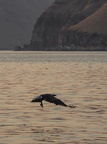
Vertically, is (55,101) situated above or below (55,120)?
above

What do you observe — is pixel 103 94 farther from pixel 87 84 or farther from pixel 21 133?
pixel 21 133

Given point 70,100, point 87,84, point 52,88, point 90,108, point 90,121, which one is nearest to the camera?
point 90,121

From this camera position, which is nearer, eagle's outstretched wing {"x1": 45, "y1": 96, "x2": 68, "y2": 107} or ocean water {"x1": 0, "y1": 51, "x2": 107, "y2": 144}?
ocean water {"x1": 0, "y1": 51, "x2": 107, "y2": 144}

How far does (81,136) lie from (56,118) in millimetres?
6067

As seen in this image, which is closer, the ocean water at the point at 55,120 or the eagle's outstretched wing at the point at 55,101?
the ocean water at the point at 55,120

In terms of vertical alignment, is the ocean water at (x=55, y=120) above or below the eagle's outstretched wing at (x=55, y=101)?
below

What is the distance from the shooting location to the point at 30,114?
119 ft

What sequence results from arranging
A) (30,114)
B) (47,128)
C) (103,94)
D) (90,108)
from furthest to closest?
(103,94) < (90,108) < (30,114) < (47,128)

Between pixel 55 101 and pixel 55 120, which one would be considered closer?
pixel 55 101

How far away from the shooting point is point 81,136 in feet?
92.7

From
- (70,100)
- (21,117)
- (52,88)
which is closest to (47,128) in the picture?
(21,117)

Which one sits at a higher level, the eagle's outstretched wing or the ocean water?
the eagle's outstretched wing

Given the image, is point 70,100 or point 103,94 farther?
point 103,94

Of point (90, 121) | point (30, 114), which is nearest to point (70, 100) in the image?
point (30, 114)
